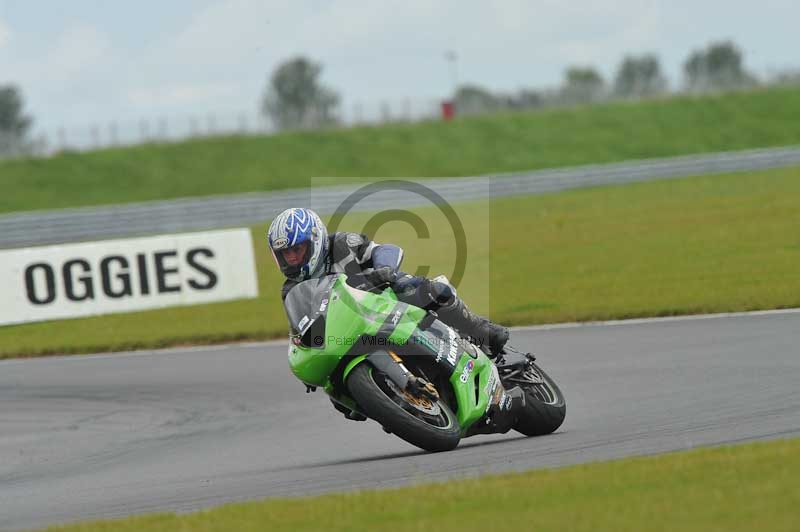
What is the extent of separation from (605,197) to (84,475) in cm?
2568

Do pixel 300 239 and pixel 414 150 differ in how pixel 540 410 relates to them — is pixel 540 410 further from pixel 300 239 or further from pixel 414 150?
pixel 414 150

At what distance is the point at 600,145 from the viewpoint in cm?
5425

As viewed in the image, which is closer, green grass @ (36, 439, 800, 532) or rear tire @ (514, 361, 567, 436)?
green grass @ (36, 439, 800, 532)

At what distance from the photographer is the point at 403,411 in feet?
24.2

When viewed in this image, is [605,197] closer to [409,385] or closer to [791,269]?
[791,269]

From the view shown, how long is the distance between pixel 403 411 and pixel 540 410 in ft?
4.80

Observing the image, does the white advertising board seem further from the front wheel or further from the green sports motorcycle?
the front wheel

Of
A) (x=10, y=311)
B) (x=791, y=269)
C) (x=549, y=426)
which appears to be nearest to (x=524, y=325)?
(x=791, y=269)

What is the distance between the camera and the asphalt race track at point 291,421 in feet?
24.2

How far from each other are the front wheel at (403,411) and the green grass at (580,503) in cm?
106

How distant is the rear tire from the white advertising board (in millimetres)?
11168

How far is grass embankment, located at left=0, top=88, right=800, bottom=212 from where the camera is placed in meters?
50.8

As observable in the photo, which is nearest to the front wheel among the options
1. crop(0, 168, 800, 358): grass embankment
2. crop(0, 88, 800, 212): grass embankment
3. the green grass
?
the green grass

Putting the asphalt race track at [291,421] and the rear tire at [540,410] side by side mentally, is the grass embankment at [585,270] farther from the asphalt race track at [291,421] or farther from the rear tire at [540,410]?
the rear tire at [540,410]
